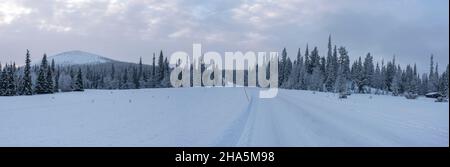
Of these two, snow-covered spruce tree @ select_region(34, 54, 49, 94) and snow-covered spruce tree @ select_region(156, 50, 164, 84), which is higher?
snow-covered spruce tree @ select_region(156, 50, 164, 84)

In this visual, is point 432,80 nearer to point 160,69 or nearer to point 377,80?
point 377,80

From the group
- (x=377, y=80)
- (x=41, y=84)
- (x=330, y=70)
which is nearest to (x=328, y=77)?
(x=330, y=70)

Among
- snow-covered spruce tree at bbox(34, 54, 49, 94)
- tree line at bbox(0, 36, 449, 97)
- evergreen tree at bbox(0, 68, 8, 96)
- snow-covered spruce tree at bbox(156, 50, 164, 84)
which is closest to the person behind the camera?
evergreen tree at bbox(0, 68, 8, 96)

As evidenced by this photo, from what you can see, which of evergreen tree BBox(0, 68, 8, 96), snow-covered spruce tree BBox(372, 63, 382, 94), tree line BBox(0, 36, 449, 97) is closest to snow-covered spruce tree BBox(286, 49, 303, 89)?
tree line BBox(0, 36, 449, 97)

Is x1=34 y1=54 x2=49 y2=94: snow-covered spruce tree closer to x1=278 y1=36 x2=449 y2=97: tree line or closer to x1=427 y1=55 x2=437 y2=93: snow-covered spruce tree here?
x1=278 y1=36 x2=449 y2=97: tree line

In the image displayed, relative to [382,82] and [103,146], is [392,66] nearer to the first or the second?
[382,82]

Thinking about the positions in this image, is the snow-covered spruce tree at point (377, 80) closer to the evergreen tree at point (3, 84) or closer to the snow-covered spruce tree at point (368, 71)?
the snow-covered spruce tree at point (368, 71)

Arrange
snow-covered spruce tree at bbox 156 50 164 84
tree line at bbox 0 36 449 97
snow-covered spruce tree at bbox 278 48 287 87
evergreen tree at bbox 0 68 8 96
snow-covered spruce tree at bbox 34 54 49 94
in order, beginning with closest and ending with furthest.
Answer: evergreen tree at bbox 0 68 8 96 → snow-covered spruce tree at bbox 34 54 49 94 → tree line at bbox 0 36 449 97 → snow-covered spruce tree at bbox 156 50 164 84 → snow-covered spruce tree at bbox 278 48 287 87

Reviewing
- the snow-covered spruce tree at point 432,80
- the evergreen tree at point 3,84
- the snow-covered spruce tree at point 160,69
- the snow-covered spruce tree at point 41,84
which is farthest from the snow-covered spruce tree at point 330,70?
the evergreen tree at point 3,84

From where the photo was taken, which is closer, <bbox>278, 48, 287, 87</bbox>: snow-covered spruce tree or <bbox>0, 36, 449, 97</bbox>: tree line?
<bbox>0, 36, 449, 97</bbox>: tree line
